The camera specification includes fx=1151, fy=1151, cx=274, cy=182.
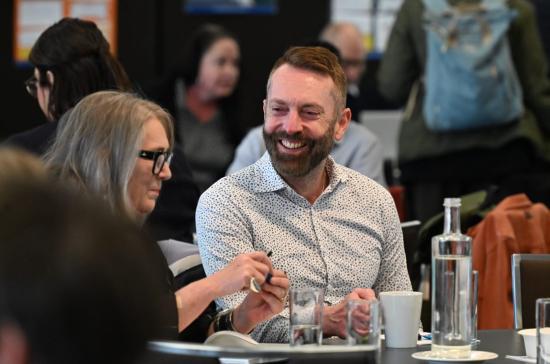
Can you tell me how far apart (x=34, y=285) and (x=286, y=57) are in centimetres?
232

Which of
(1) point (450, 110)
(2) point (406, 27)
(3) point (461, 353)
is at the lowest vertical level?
(3) point (461, 353)

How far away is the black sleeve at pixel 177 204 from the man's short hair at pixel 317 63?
2.85ft

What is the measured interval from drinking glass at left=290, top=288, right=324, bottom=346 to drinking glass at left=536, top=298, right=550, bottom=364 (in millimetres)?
440

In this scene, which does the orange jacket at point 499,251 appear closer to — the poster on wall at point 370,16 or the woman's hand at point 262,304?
the woman's hand at point 262,304

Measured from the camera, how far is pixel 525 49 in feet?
17.7

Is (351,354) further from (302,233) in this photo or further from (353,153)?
(353,153)

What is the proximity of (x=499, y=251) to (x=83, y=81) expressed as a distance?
60.2 inches

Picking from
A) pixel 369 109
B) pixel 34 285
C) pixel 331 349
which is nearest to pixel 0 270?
pixel 34 285

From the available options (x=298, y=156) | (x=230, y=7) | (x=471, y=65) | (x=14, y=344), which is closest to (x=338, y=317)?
(x=298, y=156)

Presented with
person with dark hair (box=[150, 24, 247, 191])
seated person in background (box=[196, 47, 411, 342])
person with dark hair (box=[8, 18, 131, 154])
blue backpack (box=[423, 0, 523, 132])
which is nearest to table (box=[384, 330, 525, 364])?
seated person in background (box=[196, 47, 411, 342])

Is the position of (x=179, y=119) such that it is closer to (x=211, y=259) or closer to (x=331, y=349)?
(x=211, y=259)

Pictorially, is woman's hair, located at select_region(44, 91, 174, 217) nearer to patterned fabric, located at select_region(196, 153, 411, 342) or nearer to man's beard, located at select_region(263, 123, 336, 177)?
patterned fabric, located at select_region(196, 153, 411, 342)

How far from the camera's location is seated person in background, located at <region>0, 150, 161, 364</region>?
79 cm

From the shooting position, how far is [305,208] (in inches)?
117
